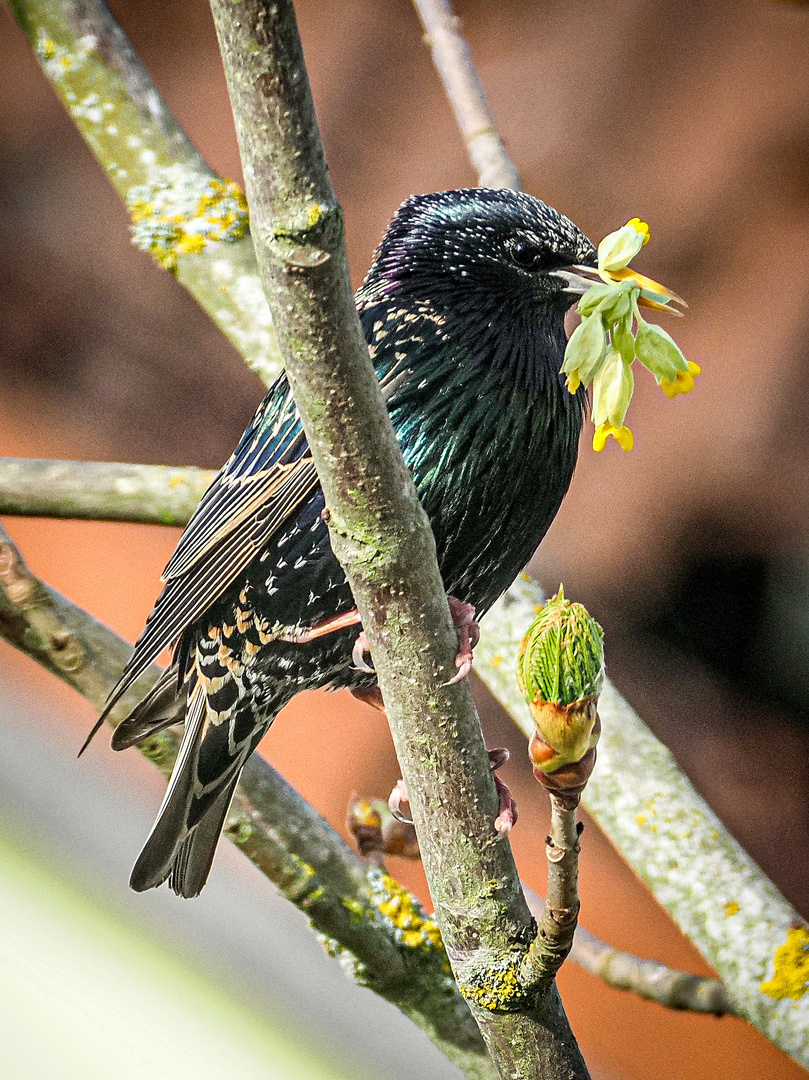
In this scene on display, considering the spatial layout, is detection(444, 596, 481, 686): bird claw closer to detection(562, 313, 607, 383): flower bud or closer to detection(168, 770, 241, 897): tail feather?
detection(562, 313, 607, 383): flower bud

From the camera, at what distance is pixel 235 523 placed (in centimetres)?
90

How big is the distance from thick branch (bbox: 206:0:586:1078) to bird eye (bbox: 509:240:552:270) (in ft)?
1.22

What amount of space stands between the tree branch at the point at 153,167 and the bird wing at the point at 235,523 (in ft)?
1.08

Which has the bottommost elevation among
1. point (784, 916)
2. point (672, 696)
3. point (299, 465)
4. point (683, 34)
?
point (784, 916)

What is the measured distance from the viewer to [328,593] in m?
0.91

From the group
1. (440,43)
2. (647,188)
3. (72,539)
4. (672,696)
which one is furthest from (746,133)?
(72,539)

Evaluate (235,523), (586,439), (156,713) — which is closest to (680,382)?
(235,523)

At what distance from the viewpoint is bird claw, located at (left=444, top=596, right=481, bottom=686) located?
2.14 ft

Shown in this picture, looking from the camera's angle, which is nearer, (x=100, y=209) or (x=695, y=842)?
(x=695, y=842)

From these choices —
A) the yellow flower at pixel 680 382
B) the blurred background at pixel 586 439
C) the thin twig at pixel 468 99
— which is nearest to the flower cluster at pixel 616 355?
the yellow flower at pixel 680 382

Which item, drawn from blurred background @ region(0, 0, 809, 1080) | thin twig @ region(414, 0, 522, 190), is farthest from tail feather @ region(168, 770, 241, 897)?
thin twig @ region(414, 0, 522, 190)

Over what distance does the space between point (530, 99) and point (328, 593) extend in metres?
0.87

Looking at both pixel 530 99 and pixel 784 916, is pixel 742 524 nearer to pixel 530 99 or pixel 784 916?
pixel 784 916

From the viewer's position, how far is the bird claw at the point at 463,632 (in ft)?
2.14
